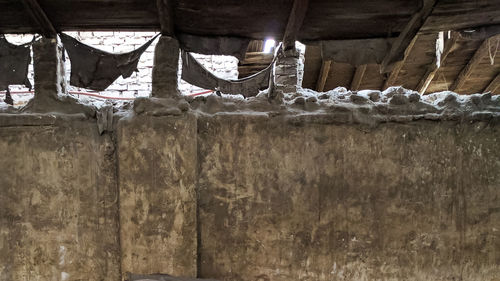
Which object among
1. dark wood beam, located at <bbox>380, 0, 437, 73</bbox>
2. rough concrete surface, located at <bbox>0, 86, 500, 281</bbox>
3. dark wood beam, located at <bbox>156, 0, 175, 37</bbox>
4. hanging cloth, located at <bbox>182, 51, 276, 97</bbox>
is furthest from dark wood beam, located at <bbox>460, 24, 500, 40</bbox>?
dark wood beam, located at <bbox>156, 0, 175, 37</bbox>

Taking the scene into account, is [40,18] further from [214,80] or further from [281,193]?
[281,193]

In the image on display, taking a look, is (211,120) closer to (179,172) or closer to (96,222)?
(179,172)

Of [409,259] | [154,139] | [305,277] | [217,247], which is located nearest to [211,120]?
[154,139]

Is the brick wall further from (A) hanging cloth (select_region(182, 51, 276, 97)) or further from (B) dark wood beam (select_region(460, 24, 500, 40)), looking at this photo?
(B) dark wood beam (select_region(460, 24, 500, 40))

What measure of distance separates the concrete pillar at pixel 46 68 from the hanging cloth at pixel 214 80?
1189 mm

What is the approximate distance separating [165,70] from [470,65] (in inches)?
288

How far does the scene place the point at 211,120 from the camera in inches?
123

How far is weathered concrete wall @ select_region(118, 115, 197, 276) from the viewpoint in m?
2.99

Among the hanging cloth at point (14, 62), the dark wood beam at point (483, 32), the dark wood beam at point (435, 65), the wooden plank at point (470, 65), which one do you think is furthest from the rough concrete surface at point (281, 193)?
the wooden plank at point (470, 65)

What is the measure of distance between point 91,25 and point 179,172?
1558 millimetres

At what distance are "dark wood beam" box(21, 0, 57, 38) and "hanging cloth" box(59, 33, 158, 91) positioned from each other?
0.10 metres

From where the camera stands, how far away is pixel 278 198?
311 centimetres

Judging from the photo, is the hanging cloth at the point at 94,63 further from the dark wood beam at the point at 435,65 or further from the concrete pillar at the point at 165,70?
the dark wood beam at the point at 435,65

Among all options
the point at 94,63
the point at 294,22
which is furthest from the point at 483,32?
the point at 94,63
